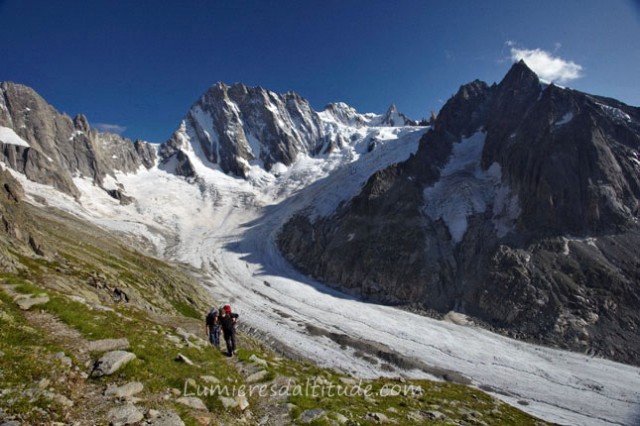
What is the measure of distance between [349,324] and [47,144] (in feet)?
533

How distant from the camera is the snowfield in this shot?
154 ft

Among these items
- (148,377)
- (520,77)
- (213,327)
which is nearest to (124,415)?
(148,377)

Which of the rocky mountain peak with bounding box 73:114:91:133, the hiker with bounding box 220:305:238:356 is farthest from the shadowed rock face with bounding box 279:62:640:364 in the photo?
the rocky mountain peak with bounding box 73:114:91:133

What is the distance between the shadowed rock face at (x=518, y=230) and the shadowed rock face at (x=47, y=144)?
95.3 m

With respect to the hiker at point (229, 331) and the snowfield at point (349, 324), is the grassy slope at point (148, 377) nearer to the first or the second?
the hiker at point (229, 331)

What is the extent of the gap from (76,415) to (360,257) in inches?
3440

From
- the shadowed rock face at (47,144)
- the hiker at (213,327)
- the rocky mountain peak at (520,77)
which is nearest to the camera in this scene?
the hiker at (213,327)

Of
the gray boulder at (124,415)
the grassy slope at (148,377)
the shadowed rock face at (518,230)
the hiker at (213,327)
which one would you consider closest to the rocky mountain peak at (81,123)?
the shadowed rock face at (518,230)

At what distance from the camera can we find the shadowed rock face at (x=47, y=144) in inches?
5369

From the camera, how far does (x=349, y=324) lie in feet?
220

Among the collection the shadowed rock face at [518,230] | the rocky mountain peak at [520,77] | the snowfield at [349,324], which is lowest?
the snowfield at [349,324]

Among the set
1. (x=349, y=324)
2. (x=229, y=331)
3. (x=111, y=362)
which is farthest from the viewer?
(x=349, y=324)

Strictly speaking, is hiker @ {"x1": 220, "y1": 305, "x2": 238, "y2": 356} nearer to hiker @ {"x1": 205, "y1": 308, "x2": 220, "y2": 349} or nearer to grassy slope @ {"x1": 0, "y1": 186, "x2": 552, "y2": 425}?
grassy slope @ {"x1": 0, "y1": 186, "x2": 552, "y2": 425}

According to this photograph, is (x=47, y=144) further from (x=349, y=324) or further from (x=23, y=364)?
(x=23, y=364)
